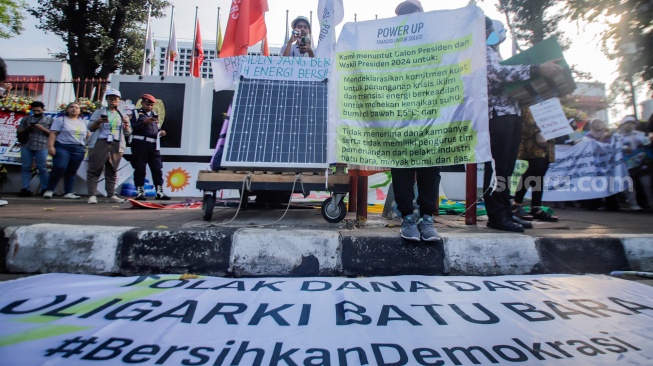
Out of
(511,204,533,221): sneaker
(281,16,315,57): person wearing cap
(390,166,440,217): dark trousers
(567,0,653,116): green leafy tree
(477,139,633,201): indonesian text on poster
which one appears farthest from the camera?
(477,139,633,201): indonesian text on poster

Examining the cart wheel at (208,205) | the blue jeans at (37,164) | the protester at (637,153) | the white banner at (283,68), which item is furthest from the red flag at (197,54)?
the protester at (637,153)

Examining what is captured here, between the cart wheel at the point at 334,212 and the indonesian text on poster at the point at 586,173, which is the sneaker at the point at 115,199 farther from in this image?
the indonesian text on poster at the point at 586,173

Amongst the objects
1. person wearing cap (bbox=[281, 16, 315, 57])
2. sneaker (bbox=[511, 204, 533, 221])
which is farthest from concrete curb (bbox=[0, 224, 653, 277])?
person wearing cap (bbox=[281, 16, 315, 57])

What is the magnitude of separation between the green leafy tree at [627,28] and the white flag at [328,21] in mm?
3950

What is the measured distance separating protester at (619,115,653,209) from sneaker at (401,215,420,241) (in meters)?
5.86

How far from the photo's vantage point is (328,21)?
559 cm

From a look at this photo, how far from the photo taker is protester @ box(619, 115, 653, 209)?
575 centimetres

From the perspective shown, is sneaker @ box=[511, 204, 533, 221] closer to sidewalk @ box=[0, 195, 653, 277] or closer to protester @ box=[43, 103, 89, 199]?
sidewalk @ box=[0, 195, 653, 277]

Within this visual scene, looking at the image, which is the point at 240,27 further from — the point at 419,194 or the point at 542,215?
the point at 542,215

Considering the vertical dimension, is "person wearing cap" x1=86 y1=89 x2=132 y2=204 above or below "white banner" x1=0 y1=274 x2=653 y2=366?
above

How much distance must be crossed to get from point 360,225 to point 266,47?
10.3 m

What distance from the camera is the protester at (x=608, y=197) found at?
589 centimetres

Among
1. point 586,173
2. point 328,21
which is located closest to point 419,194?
point 328,21

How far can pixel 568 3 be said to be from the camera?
1.74 metres
